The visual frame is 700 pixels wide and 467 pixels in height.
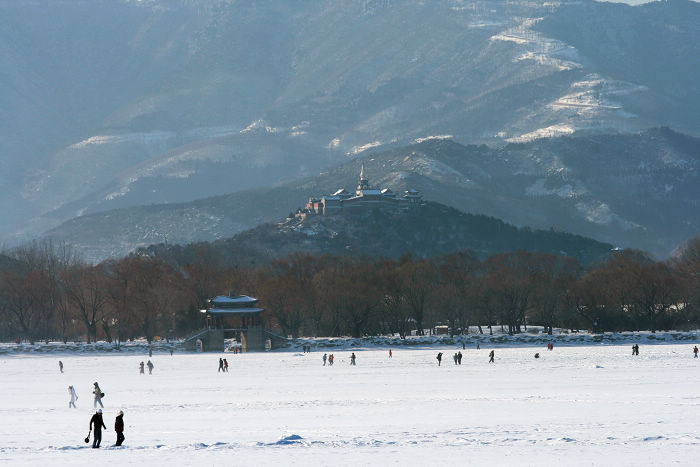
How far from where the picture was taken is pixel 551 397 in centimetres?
7188

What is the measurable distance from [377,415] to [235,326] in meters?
126

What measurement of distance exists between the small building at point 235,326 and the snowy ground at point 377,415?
57.3 m

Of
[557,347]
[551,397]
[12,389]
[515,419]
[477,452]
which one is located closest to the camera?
[477,452]

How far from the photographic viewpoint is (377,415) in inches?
2511

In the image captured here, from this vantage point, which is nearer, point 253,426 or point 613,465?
point 613,465

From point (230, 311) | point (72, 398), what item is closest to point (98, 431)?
point (72, 398)

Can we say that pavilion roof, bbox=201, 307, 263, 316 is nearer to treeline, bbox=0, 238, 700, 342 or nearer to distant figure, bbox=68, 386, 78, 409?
treeline, bbox=0, 238, 700, 342

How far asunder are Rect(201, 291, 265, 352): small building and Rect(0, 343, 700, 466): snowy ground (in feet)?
188

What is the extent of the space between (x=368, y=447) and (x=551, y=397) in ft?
78.1

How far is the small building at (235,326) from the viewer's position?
17225 cm

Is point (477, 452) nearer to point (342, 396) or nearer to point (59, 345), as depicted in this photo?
point (342, 396)

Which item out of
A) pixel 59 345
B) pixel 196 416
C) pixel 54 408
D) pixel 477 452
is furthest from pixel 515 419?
pixel 59 345

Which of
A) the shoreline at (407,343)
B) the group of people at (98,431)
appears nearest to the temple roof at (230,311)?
the shoreline at (407,343)

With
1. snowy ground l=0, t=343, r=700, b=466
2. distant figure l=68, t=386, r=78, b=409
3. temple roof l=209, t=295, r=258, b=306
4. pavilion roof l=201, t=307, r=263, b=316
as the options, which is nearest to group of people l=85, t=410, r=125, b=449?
snowy ground l=0, t=343, r=700, b=466
